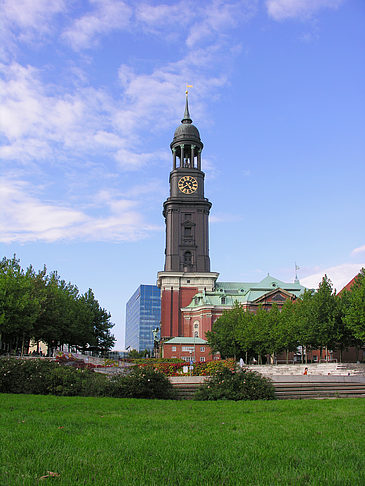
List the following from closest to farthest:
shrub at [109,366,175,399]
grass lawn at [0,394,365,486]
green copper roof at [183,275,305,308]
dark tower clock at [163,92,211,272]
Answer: grass lawn at [0,394,365,486] < shrub at [109,366,175,399] < green copper roof at [183,275,305,308] < dark tower clock at [163,92,211,272]

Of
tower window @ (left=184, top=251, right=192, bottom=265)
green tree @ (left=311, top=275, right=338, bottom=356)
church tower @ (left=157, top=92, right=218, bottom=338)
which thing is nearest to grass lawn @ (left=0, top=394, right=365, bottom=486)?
green tree @ (left=311, top=275, right=338, bottom=356)

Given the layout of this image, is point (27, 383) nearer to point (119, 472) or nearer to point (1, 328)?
point (119, 472)

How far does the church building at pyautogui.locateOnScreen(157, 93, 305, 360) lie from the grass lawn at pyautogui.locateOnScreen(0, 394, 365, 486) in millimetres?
79236

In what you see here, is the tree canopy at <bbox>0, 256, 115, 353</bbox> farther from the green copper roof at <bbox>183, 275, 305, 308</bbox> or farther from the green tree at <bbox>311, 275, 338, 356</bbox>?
the green tree at <bbox>311, 275, 338, 356</bbox>

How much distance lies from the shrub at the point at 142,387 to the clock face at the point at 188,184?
8956 cm

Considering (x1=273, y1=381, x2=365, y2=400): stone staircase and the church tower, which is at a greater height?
the church tower

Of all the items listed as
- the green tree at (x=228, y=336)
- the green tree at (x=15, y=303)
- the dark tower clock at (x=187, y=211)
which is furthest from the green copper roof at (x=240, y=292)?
the green tree at (x=15, y=303)

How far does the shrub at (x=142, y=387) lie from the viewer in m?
19.6

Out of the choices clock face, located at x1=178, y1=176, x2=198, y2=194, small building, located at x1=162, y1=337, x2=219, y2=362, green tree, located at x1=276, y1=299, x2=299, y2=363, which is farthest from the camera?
clock face, located at x1=178, y1=176, x2=198, y2=194

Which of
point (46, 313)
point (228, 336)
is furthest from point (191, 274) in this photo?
point (46, 313)

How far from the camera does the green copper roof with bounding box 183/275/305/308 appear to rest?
97.1 m

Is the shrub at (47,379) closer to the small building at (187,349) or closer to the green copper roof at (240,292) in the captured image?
the small building at (187,349)

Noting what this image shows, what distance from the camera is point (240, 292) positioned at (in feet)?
347

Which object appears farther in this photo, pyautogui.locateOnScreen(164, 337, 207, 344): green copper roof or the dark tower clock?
the dark tower clock
